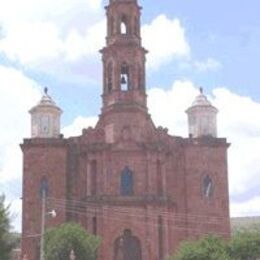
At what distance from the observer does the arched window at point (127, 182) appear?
67250 millimetres

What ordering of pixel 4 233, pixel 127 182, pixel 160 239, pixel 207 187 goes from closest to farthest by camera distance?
1. pixel 4 233
2. pixel 160 239
3. pixel 127 182
4. pixel 207 187

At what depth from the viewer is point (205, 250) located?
2293 inches

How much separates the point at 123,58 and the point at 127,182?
1116 cm

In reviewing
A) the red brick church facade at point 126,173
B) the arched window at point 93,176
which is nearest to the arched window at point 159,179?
the red brick church facade at point 126,173

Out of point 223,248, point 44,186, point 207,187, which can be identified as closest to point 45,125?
point 44,186

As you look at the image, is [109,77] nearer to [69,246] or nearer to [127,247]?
[127,247]

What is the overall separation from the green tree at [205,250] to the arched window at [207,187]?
959cm

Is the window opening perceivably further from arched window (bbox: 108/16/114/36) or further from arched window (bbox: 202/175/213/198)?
arched window (bbox: 202/175/213/198)

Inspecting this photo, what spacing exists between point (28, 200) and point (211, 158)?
16351 millimetres

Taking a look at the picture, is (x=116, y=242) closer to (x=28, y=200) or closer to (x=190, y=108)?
(x=28, y=200)

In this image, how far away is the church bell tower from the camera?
6962cm

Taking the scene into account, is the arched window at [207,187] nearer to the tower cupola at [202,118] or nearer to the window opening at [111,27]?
the tower cupola at [202,118]

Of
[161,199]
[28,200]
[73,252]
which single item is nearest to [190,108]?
[161,199]

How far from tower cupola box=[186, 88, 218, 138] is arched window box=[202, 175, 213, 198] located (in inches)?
167
